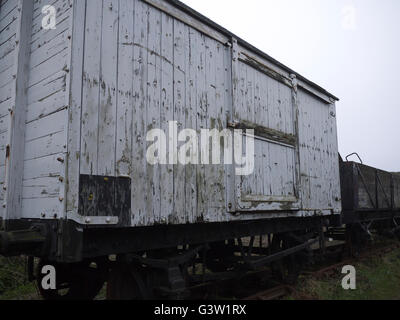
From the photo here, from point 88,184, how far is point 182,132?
1.31 metres

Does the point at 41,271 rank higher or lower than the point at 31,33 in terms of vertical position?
lower

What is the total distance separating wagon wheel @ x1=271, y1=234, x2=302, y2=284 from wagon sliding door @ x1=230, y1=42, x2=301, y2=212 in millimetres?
891

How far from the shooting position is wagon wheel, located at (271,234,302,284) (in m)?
6.08

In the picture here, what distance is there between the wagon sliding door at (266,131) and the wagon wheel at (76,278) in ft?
5.81

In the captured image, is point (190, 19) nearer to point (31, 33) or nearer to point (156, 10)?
point (156, 10)

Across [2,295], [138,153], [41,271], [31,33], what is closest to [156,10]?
[31,33]

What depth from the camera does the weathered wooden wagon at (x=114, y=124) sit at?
2.89 m

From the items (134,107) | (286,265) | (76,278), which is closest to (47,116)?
(134,107)

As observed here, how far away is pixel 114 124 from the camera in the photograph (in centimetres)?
317

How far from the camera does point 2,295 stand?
17.8 feet

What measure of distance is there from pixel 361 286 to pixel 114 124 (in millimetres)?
5433

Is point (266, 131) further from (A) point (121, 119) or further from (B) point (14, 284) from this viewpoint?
(B) point (14, 284)

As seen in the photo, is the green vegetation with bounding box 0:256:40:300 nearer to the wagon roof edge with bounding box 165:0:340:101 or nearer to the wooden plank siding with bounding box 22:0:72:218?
the wooden plank siding with bounding box 22:0:72:218

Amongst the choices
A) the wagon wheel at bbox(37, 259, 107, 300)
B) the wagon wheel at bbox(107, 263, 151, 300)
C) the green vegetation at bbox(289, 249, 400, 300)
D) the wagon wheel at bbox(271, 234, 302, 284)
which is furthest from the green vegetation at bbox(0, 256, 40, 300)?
the green vegetation at bbox(289, 249, 400, 300)
